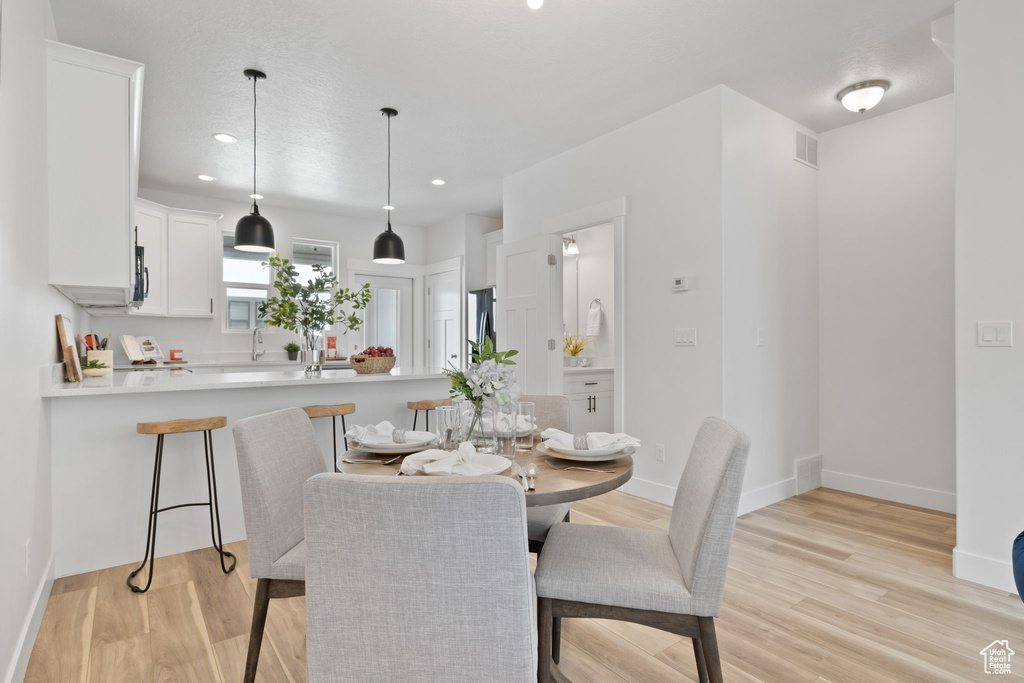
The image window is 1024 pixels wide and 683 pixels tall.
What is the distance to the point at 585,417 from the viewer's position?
4.91m

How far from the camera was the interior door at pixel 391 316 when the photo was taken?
6.66 m

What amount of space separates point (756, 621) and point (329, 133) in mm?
3957

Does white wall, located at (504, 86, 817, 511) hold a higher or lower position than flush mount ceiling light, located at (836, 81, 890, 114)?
lower

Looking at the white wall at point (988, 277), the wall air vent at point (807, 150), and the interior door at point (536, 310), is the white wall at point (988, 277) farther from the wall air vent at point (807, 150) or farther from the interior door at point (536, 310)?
the interior door at point (536, 310)

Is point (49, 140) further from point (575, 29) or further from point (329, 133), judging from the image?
point (575, 29)

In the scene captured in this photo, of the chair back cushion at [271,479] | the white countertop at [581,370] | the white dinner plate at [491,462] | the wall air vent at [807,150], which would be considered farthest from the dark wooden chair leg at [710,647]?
the wall air vent at [807,150]

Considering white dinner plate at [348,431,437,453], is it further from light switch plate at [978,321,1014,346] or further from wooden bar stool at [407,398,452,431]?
light switch plate at [978,321,1014,346]

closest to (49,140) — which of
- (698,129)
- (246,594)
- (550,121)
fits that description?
(246,594)

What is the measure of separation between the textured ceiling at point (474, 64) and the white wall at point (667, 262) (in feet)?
0.64

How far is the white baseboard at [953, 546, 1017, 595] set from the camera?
226 cm

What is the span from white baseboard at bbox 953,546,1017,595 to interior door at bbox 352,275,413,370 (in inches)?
218

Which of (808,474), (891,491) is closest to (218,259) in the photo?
(808,474)

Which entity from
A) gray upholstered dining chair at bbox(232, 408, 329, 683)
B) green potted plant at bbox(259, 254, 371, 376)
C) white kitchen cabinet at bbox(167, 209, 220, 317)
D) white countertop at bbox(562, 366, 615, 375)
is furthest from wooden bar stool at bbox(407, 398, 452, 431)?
white kitchen cabinet at bbox(167, 209, 220, 317)

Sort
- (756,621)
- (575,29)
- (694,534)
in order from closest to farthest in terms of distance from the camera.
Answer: (694,534)
(756,621)
(575,29)
